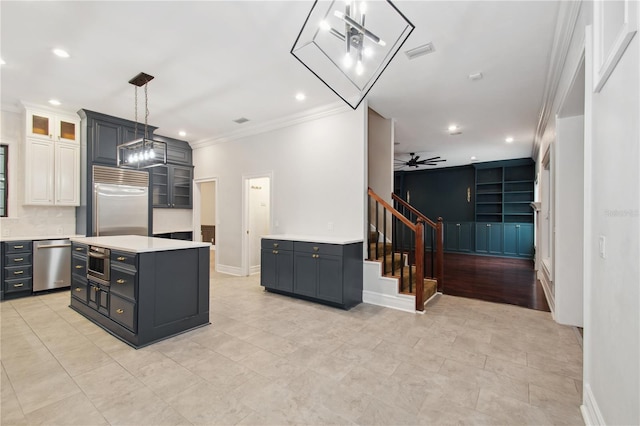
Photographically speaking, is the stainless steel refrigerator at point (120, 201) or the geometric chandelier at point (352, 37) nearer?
the geometric chandelier at point (352, 37)

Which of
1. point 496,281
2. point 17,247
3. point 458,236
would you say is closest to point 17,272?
point 17,247

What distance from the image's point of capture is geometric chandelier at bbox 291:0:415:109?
1.88 meters

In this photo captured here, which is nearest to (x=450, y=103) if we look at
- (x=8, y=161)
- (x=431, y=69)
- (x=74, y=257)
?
(x=431, y=69)

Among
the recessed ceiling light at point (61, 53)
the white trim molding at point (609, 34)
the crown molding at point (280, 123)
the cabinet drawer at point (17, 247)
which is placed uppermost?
the recessed ceiling light at point (61, 53)

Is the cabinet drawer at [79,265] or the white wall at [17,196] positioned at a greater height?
the white wall at [17,196]

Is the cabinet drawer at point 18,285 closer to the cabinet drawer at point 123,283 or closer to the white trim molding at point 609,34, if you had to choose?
the cabinet drawer at point 123,283

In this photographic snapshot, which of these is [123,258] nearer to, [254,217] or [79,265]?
[79,265]

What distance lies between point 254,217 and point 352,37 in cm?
475

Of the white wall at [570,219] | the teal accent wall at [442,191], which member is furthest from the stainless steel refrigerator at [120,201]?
the teal accent wall at [442,191]

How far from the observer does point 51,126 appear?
190 inches

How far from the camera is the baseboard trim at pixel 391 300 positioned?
12.7 feet

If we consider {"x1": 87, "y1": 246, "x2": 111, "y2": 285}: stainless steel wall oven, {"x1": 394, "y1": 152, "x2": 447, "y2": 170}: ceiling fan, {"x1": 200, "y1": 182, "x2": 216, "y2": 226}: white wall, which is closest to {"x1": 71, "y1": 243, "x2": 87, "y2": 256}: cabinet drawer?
{"x1": 87, "y1": 246, "x2": 111, "y2": 285}: stainless steel wall oven

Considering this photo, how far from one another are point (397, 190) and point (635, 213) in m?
10.2

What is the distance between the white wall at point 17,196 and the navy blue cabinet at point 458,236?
33.6 feet
